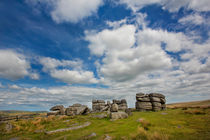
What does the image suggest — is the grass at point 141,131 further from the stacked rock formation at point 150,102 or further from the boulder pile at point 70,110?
the stacked rock formation at point 150,102

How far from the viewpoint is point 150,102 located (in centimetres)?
5353

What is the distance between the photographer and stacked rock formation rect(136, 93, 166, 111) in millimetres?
51094

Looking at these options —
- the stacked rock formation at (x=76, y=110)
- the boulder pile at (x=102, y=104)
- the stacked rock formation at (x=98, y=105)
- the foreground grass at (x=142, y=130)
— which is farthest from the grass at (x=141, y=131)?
the stacked rock formation at (x=98, y=105)

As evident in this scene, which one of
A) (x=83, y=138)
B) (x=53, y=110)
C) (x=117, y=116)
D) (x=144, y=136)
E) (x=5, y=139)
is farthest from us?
(x=53, y=110)

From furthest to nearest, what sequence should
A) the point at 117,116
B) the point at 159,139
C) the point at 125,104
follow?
the point at 125,104 → the point at 117,116 → the point at 159,139

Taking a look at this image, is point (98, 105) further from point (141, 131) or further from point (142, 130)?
point (141, 131)

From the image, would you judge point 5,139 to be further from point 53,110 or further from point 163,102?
point 163,102

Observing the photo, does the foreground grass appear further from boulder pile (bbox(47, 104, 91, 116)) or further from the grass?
boulder pile (bbox(47, 104, 91, 116))

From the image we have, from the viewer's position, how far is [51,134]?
18344 millimetres

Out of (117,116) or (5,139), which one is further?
(117,116)

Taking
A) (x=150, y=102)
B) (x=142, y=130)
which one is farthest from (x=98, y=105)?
(x=142, y=130)

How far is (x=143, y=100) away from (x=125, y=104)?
44.1ft

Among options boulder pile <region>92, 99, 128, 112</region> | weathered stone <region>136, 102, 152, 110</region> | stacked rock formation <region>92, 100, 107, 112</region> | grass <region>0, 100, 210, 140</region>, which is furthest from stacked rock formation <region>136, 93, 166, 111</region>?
grass <region>0, 100, 210, 140</region>

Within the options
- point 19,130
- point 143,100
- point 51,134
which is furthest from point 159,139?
point 143,100
